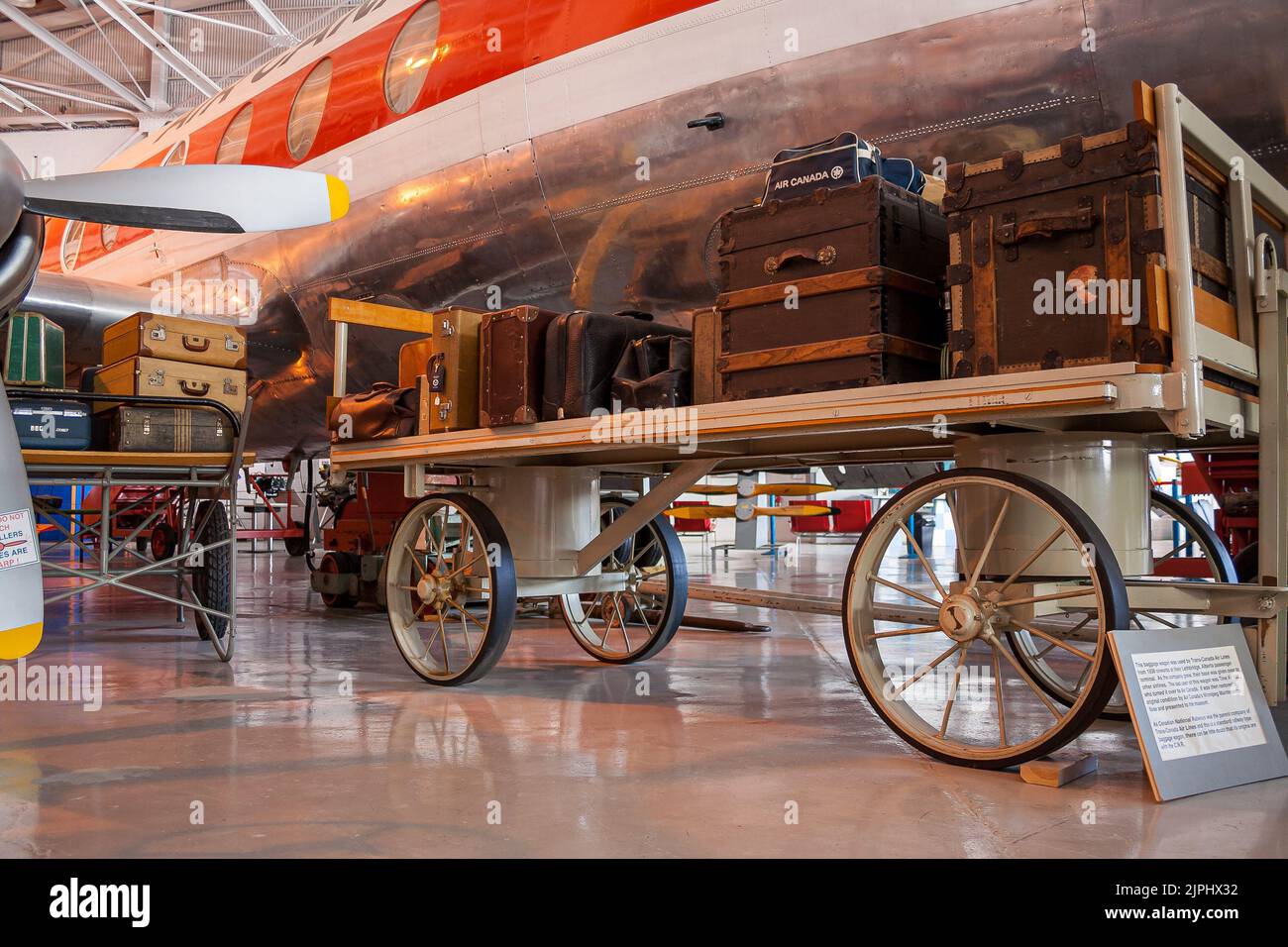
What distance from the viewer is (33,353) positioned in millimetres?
5758

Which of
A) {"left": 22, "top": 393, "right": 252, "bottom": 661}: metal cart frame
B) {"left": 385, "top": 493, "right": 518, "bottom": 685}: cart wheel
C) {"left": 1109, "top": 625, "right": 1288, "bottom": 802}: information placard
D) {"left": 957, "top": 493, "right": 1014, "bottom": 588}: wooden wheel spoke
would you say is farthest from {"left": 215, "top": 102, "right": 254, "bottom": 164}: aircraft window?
{"left": 1109, "top": 625, "right": 1288, "bottom": 802}: information placard

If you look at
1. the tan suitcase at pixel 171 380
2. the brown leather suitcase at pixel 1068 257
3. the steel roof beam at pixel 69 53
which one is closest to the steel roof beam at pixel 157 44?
the steel roof beam at pixel 69 53

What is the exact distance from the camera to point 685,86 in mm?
5336

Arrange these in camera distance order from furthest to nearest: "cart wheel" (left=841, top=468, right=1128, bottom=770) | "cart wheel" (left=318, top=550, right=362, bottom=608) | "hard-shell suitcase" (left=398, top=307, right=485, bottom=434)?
"cart wheel" (left=318, top=550, right=362, bottom=608) < "hard-shell suitcase" (left=398, top=307, right=485, bottom=434) < "cart wheel" (left=841, top=468, right=1128, bottom=770)

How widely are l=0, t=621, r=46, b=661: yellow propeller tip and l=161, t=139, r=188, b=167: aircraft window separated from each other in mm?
8513

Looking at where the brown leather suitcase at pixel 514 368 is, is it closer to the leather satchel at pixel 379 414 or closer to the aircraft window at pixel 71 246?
the leather satchel at pixel 379 414

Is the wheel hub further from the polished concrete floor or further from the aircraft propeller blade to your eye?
the aircraft propeller blade

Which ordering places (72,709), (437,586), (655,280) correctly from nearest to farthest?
1. (72,709)
2. (437,586)
3. (655,280)

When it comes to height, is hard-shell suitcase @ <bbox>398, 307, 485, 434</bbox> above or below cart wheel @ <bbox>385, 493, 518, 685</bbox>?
above

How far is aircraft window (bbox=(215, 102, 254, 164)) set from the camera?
8.95 metres

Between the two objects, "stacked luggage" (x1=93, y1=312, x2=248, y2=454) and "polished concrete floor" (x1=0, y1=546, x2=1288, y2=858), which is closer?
"polished concrete floor" (x1=0, y1=546, x2=1288, y2=858)
